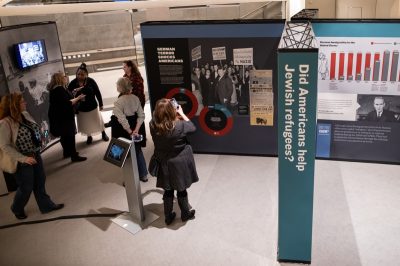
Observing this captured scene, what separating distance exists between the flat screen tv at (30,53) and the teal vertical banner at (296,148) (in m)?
4.38

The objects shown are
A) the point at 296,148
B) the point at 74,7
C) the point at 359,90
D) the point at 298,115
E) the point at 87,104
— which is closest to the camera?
the point at 298,115

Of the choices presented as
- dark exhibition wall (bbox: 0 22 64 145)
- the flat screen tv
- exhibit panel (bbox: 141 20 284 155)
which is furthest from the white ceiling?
the flat screen tv

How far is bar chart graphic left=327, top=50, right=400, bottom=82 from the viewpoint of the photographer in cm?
549

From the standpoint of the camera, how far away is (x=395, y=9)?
10352mm

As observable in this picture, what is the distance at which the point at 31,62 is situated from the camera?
6.67m

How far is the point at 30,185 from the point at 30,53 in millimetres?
2558

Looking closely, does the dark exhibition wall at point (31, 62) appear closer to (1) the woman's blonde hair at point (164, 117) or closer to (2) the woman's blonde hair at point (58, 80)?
(2) the woman's blonde hair at point (58, 80)

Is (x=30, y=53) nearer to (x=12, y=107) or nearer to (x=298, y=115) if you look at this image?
(x=12, y=107)

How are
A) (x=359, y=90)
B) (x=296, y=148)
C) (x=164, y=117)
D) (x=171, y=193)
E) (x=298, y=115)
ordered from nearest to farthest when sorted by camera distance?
(x=298, y=115) < (x=296, y=148) < (x=164, y=117) < (x=171, y=193) < (x=359, y=90)

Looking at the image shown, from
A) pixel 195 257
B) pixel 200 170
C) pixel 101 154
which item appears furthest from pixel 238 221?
pixel 101 154

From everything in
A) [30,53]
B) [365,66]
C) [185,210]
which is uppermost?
[30,53]

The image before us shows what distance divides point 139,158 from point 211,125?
131 centimetres

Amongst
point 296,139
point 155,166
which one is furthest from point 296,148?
point 155,166

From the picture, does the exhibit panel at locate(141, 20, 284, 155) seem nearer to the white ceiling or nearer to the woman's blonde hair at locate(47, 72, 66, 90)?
the white ceiling
